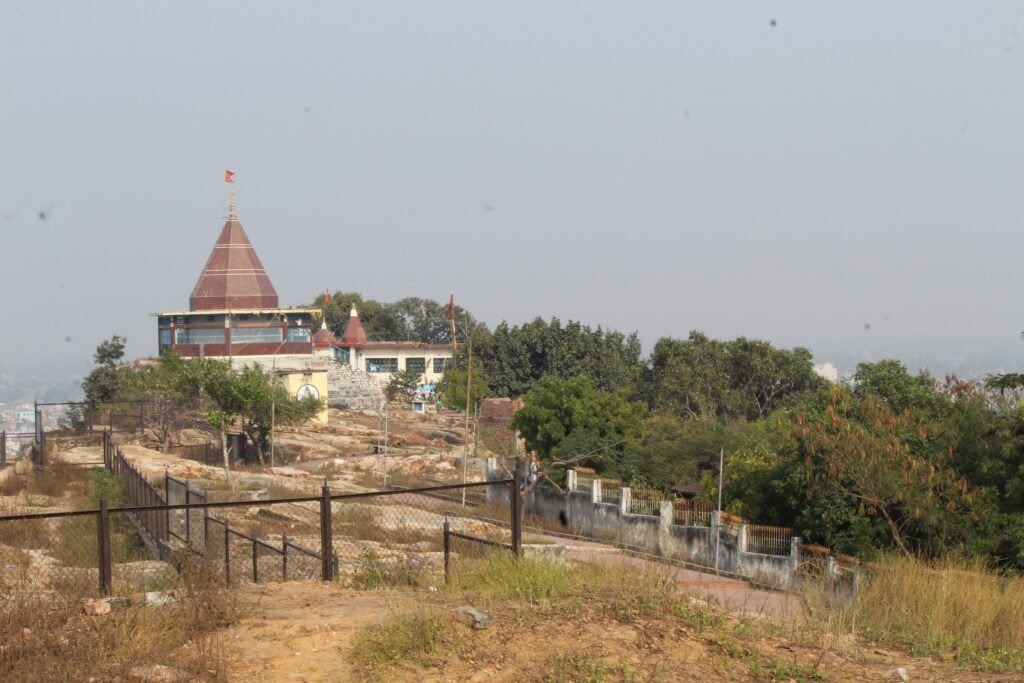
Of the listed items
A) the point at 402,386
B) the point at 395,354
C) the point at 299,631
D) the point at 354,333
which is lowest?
the point at 402,386

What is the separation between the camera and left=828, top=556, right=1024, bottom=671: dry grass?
8.88 meters

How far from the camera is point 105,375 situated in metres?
54.5

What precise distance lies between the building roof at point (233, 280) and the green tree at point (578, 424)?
2851 centimetres

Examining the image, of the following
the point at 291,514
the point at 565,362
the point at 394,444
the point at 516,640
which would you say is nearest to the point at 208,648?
the point at 516,640

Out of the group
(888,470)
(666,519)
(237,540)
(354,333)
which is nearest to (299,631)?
(237,540)

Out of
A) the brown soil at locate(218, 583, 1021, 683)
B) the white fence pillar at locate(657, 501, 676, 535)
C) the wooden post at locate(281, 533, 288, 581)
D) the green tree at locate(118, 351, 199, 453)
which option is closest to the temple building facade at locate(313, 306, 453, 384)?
the green tree at locate(118, 351, 199, 453)

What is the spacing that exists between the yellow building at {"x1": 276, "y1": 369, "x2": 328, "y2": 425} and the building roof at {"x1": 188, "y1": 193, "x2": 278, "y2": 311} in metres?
12.2

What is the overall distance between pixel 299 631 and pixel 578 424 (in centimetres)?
2840

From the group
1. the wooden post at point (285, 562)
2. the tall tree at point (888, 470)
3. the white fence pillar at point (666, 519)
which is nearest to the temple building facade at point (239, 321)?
the white fence pillar at point (666, 519)

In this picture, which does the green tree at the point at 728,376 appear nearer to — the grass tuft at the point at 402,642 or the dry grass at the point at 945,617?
the dry grass at the point at 945,617

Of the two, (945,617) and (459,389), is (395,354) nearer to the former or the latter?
(459,389)

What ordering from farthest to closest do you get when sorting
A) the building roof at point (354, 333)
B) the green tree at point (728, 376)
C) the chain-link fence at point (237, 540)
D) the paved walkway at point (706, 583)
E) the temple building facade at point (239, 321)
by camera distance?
the building roof at point (354, 333), the temple building facade at point (239, 321), the green tree at point (728, 376), the chain-link fence at point (237, 540), the paved walkway at point (706, 583)

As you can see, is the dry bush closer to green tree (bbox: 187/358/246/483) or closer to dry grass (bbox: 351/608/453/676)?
green tree (bbox: 187/358/246/483)

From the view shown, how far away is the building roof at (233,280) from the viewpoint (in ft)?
205
